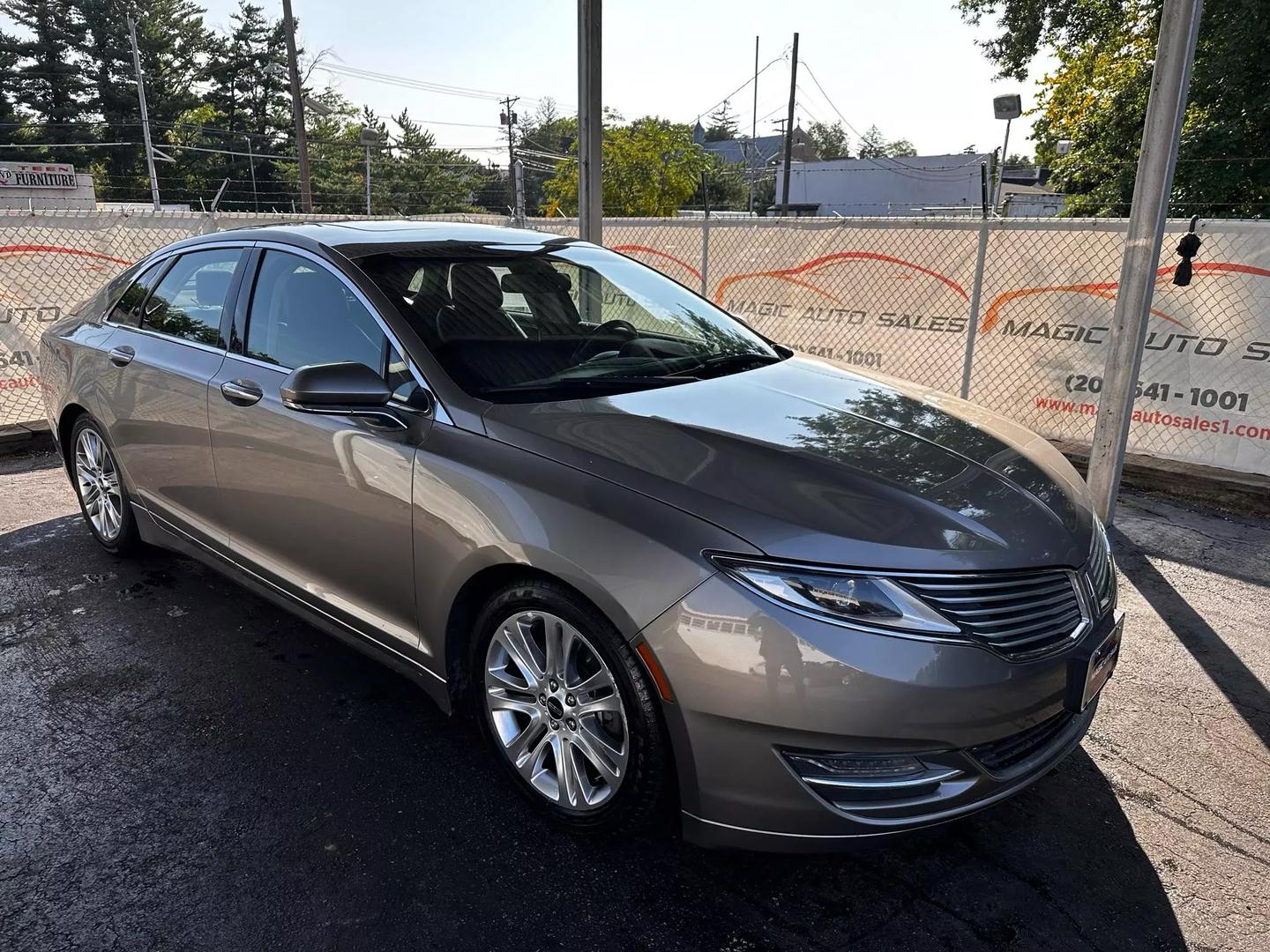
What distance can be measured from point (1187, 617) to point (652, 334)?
9.26 ft

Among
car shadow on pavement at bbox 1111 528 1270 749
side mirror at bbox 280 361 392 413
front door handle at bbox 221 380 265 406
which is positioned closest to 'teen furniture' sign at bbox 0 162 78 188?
front door handle at bbox 221 380 265 406

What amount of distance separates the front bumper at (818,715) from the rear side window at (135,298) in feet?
10.7

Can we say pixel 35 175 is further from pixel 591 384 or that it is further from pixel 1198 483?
pixel 1198 483

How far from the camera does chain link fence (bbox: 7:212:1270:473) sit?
231 inches

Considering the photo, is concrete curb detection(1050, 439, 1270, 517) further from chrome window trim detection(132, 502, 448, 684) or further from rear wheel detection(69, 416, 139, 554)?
rear wheel detection(69, 416, 139, 554)

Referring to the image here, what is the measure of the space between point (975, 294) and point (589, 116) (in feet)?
10.8

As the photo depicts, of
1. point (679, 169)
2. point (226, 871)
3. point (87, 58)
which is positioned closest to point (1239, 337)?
point (226, 871)

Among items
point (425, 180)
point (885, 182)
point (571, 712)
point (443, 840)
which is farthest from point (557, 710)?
point (885, 182)

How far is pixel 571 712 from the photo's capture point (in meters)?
2.38

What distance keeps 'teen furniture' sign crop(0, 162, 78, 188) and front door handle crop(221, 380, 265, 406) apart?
40302 millimetres

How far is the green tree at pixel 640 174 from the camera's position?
110 feet

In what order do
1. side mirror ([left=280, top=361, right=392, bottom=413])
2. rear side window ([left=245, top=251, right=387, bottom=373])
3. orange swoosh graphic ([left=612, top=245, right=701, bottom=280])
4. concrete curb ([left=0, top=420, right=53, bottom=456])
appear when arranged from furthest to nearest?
1. orange swoosh graphic ([left=612, top=245, right=701, bottom=280])
2. concrete curb ([left=0, top=420, right=53, bottom=456])
3. rear side window ([left=245, top=251, right=387, bottom=373])
4. side mirror ([left=280, top=361, right=392, bottom=413])

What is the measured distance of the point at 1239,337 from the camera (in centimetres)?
579

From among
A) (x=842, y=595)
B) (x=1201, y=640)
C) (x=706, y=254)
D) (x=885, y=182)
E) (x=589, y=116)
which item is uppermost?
(x=885, y=182)
